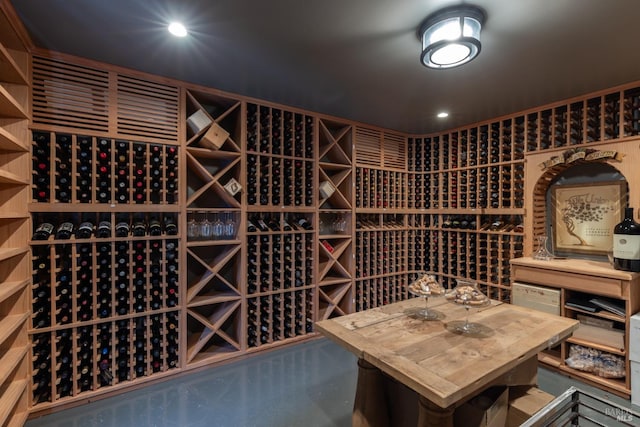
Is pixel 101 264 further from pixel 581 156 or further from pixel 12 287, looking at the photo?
pixel 581 156

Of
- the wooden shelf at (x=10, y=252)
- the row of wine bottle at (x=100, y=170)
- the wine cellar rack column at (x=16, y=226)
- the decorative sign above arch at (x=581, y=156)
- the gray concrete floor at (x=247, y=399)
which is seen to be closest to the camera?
the wooden shelf at (x=10, y=252)

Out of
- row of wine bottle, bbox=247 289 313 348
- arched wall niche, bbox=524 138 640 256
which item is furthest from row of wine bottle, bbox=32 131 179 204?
arched wall niche, bbox=524 138 640 256

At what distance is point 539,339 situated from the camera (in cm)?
156

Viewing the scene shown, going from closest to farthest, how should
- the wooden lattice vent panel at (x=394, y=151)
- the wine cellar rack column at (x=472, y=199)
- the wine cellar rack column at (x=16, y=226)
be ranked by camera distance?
1. the wine cellar rack column at (x=16, y=226)
2. the wine cellar rack column at (x=472, y=199)
3. the wooden lattice vent panel at (x=394, y=151)

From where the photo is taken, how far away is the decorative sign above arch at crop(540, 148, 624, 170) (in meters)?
2.66

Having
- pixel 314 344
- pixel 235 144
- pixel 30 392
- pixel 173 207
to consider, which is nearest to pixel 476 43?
pixel 235 144

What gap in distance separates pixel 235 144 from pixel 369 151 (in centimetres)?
177

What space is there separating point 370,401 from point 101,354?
2109 millimetres

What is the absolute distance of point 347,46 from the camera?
79.7 inches

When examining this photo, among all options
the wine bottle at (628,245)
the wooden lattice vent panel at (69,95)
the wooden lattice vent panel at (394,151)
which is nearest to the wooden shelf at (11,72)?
the wooden lattice vent panel at (69,95)

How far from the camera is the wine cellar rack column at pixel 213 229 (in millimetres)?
2766

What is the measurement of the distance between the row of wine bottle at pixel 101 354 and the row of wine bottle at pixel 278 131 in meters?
1.80

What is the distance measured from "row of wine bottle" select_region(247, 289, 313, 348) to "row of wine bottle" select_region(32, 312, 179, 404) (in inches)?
28.2

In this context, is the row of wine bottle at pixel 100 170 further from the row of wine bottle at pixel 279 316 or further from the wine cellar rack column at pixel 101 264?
the row of wine bottle at pixel 279 316
